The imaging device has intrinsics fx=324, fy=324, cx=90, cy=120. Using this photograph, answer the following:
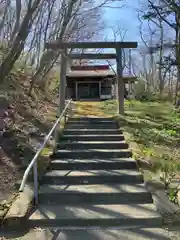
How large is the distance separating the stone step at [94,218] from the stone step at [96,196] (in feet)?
1.29

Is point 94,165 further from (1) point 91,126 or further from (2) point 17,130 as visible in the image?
(1) point 91,126

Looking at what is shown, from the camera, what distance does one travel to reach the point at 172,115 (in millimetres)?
14336

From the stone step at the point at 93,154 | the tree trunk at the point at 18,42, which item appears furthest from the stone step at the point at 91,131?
the tree trunk at the point at 18,42

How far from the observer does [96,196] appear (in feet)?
18.5

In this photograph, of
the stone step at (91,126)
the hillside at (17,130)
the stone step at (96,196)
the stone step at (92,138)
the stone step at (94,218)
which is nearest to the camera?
the stone step at (94,218)

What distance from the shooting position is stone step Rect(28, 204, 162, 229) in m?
4.75

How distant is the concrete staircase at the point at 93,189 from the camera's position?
4.78 meters

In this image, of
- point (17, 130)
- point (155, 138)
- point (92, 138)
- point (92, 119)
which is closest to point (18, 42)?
point (17, 130)

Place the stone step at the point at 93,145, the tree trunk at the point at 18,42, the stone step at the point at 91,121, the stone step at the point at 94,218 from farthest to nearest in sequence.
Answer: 1. the stone step at the point at 91,121
2. the stone step at the point at 93,145
3. the tree trunk at the point at 18,42
4. the stone step at the point at 94,218

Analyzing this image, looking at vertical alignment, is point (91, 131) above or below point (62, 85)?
below

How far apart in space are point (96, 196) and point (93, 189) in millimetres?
253

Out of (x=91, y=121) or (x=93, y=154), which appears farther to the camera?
(x=91, y=121)

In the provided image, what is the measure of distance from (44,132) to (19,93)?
3861mm

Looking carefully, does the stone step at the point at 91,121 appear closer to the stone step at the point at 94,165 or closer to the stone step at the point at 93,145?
the stone step at the point at 93,145
